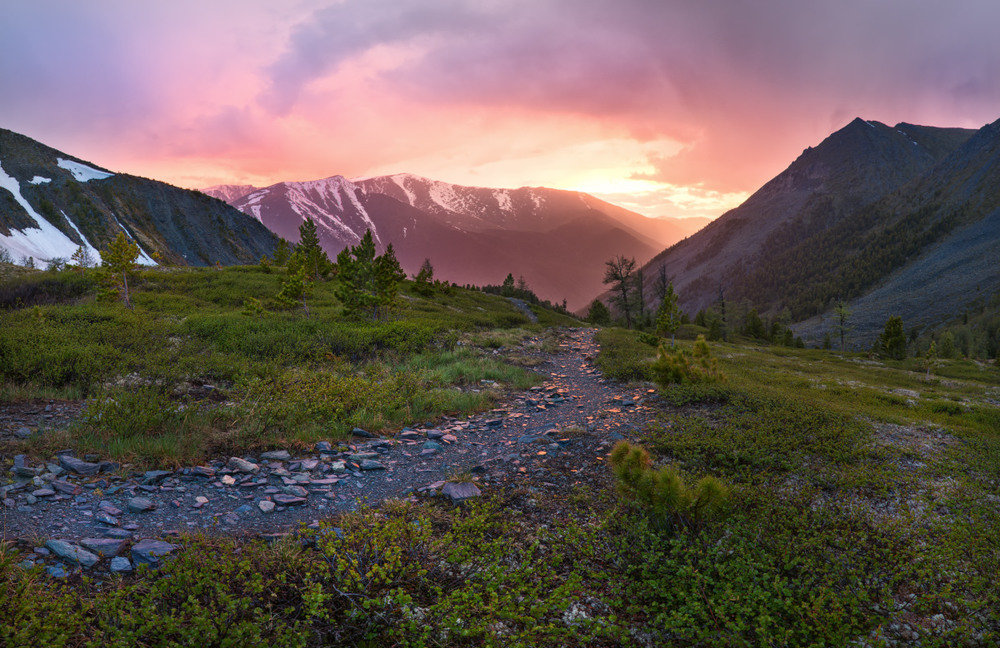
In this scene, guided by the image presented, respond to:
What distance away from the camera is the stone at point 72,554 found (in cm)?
425

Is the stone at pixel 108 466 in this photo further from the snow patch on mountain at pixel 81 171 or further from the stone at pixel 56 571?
the snow patch on mountain at pixel 81 171

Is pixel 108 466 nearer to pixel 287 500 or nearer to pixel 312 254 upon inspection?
pixel 287 500

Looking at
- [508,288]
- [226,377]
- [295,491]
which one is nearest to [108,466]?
[295,491]

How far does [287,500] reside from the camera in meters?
6.35

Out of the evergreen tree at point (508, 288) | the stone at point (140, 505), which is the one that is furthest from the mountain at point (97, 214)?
the stone at point (140, 505)

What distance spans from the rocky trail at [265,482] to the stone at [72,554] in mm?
10

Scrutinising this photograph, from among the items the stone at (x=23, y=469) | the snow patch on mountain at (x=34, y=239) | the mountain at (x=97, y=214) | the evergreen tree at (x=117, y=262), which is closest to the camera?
the stone at (x=23, y=469)

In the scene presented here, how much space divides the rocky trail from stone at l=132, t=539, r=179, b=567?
1 cm

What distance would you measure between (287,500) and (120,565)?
7.17ft

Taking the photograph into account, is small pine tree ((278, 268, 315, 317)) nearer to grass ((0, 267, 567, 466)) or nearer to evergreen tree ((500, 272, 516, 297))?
grass ((0, 267, 567, 466))

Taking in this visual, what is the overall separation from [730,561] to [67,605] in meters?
6.51

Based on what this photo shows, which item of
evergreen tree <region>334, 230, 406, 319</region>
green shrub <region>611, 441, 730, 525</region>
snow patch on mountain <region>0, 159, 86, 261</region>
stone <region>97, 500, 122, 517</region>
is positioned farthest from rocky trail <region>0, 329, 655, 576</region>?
snow patch on mountain <region>0, 159, 86, 261</region>

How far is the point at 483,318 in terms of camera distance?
39875 mm

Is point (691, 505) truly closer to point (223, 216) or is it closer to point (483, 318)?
point (483, 318)
